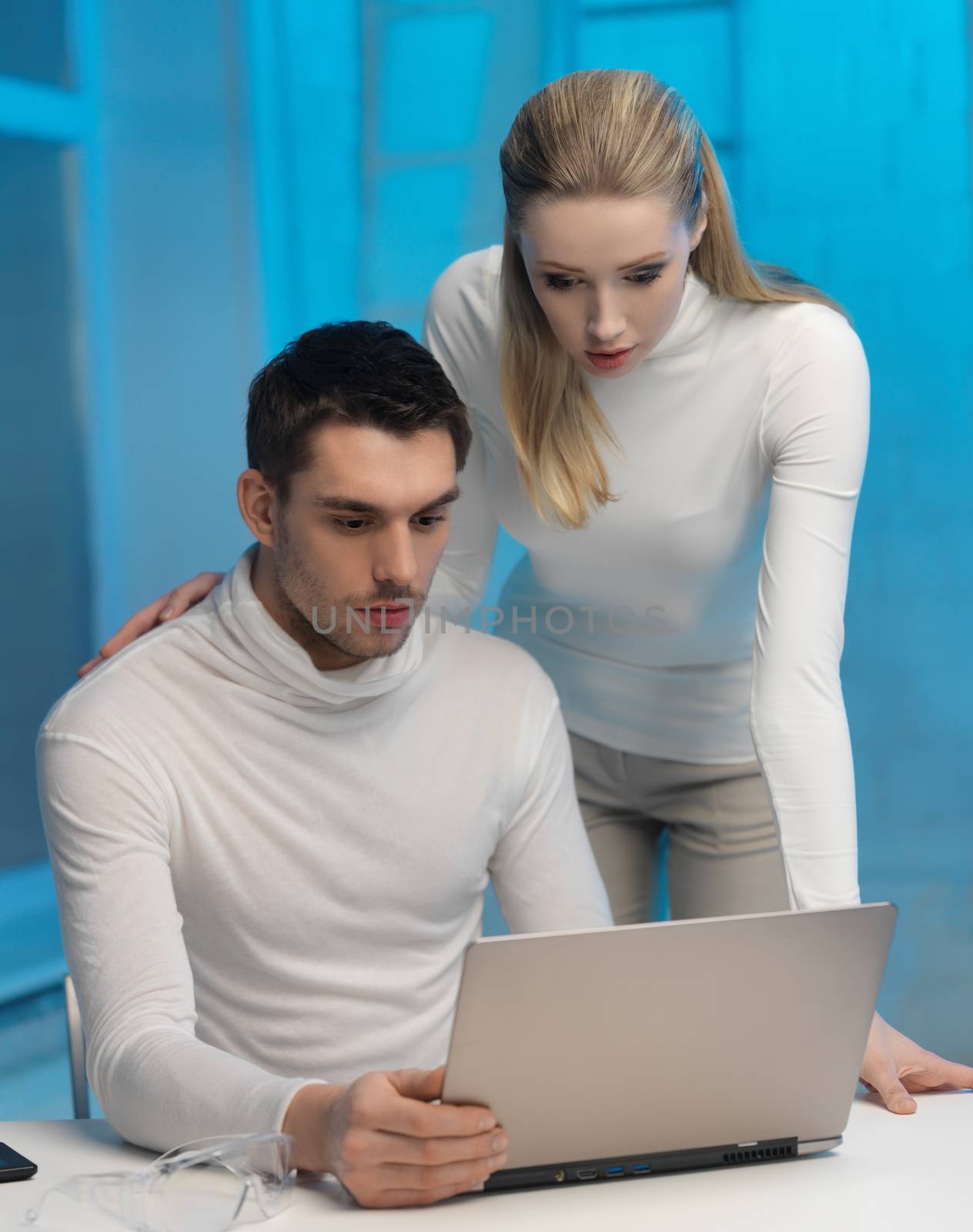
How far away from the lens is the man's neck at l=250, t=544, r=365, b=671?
58.7 inches

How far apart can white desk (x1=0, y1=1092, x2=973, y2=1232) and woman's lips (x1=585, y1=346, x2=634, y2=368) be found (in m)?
0.73

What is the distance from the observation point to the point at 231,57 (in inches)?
121

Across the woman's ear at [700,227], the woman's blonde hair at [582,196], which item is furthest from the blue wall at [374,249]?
the woman's ear at [700,227]

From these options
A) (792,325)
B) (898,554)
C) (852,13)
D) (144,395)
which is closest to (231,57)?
(144,395)

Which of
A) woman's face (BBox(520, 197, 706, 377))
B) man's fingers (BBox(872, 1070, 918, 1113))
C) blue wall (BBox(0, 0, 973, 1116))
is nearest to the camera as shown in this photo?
man's fingers (BBox(872, 1070, 918, 1113))

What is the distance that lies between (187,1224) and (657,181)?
Answer: 959 mm

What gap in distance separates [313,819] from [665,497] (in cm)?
51

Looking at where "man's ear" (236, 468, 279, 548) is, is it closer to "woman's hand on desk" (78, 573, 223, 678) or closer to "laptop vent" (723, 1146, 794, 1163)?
"woman's hand on desk" (78, 573, 223, 678)

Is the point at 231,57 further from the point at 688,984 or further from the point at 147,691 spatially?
the point at 688,984

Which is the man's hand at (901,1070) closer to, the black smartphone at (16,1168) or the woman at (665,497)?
the woman at (665,497)

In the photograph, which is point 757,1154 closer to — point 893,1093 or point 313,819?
point 893,1093

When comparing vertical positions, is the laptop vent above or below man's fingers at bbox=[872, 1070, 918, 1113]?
above

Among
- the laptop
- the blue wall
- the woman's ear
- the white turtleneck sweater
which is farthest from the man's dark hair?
the blue wall

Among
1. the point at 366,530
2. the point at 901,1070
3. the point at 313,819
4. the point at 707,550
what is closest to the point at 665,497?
the point at 707,550
